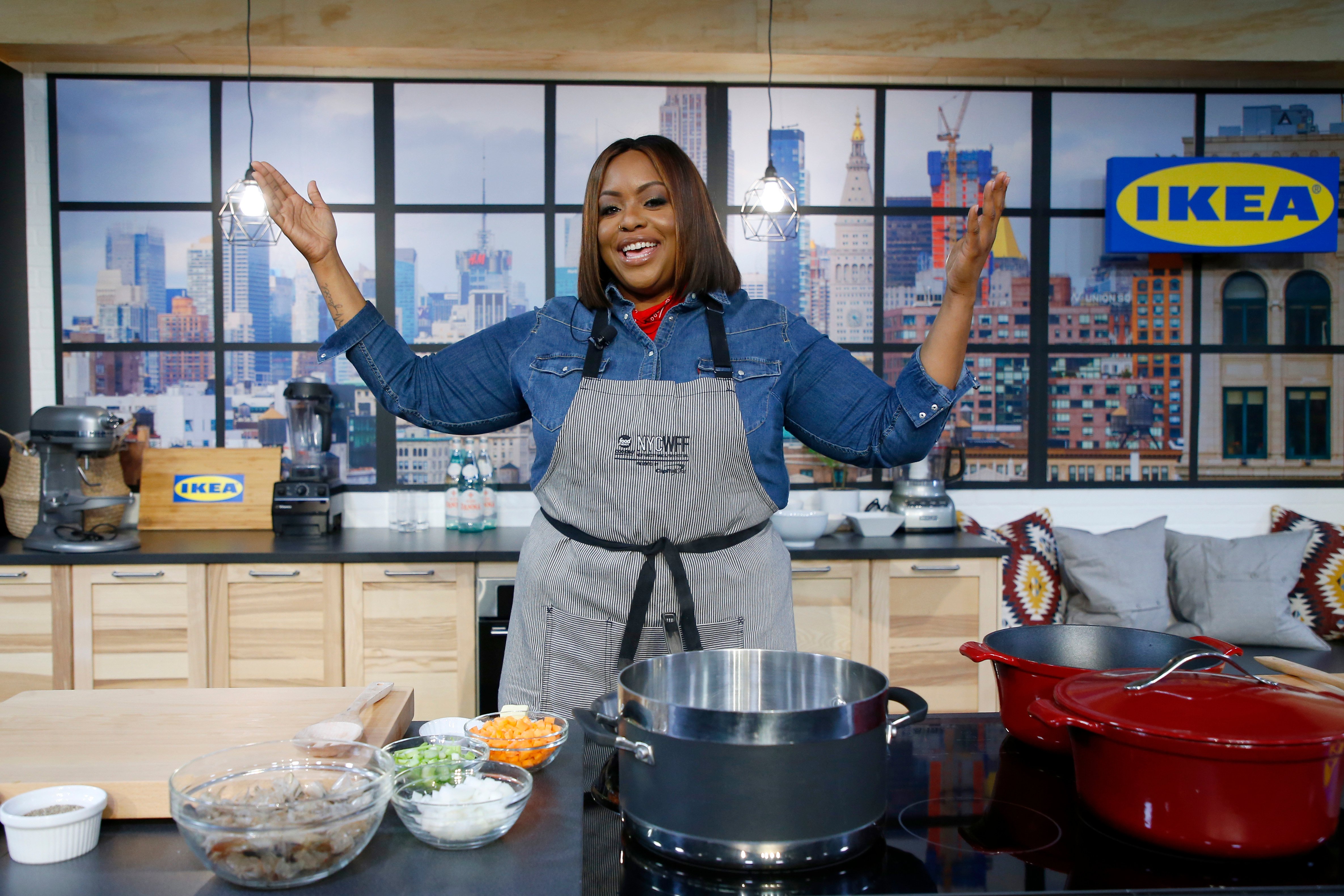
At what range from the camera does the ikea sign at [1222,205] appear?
3.85m

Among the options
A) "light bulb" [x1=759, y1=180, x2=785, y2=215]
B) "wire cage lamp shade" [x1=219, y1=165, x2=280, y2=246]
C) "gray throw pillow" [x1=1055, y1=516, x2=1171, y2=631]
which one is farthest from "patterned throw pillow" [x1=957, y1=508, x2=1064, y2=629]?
"wire cage lamp shade" [x1=219, y1=165, x2=280, y2=246]

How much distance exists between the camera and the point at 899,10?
3596mm

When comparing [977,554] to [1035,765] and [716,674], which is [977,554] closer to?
[1035,765]

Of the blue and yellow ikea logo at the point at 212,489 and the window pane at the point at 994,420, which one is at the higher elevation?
the window pane at the point at 994,420

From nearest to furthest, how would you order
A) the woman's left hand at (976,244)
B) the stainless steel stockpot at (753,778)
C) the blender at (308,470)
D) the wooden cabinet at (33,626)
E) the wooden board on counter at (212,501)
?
the stainless steel stockpot at (753,778), the woman's left hand at (976,244), the wooden cabinet at (33,626), the blender at (308,470), the wooden board on counter at (212,501)

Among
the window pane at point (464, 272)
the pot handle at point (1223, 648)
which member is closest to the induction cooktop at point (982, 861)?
the pot handle at point (1223, 648)

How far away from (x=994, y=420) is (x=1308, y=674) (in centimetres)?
258

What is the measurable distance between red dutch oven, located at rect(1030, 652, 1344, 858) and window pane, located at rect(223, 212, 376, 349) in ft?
11.4

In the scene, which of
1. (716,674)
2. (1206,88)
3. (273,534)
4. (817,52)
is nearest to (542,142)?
(817,52)

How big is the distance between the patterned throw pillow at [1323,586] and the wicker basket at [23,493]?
4636mm

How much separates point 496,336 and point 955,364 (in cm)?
87

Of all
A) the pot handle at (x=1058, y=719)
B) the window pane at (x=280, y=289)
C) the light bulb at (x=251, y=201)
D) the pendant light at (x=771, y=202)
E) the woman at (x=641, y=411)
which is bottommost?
the pot handle at (x=1058, y=719)

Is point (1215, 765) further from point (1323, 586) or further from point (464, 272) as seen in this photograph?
point (464, 272)

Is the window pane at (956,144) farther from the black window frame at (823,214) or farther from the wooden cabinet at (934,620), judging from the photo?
the wooden cabinet at (934,620)
